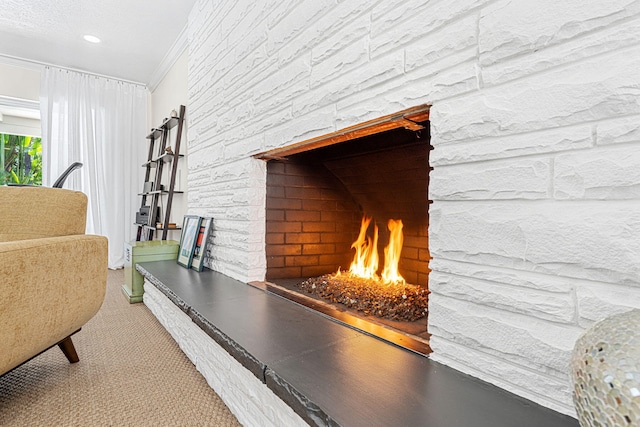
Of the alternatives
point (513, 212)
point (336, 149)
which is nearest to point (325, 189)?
point (336, 149)

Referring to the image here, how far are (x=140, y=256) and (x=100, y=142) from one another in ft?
7.87

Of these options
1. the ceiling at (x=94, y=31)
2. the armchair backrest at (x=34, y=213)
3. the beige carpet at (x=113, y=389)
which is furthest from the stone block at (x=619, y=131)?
the ceiling at (x=94, y=31)

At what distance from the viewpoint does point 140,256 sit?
2635 millimetres

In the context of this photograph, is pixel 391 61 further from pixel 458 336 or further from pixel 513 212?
pixel 458 336

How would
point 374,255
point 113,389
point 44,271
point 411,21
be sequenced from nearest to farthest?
1. point 411,21
2. point 44,271
3. point 113,389
4. point 374,255

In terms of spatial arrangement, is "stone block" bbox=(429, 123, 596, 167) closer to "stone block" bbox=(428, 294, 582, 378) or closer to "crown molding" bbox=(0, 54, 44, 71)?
"stone block" bbox=(428, 294, 582, 378)

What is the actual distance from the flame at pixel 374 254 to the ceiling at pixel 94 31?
2383 millimetres

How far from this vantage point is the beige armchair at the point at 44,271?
3.59ft

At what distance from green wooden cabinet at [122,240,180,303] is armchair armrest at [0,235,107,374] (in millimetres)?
1160

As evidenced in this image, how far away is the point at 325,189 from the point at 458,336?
1325 mm

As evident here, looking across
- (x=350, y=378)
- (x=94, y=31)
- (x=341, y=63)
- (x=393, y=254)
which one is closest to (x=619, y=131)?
(x=350, y=378)

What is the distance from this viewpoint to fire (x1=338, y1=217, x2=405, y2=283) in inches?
70.9

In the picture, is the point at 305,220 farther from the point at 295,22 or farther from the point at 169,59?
the point at 169,59

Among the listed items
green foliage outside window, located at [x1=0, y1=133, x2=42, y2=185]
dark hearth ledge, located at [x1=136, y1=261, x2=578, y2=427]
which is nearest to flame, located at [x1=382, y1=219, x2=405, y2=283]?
dark hearth ledge, located at [x1=136, y1=261, x2=578, y2=427]
